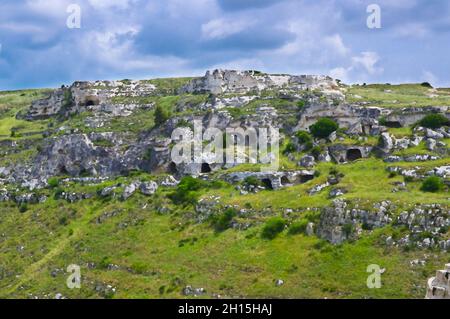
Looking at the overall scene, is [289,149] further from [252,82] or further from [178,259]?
[252,82]

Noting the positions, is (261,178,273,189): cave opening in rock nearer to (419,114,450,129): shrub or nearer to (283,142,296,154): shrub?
(283,142,296,154): shrub

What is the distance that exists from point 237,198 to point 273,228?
889cm

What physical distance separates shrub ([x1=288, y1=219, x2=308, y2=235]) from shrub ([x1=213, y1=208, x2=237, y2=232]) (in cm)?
667

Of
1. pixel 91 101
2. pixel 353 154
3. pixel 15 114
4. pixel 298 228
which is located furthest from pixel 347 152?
pixel 15 114

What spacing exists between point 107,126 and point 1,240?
26.8 meters

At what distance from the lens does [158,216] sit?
63906 millimetres

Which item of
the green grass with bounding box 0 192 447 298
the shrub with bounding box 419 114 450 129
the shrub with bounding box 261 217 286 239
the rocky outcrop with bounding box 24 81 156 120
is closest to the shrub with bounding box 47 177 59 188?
the green grass with bounding box 0 192 447 298

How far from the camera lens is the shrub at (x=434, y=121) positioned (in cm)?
6981

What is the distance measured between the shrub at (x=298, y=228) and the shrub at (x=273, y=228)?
870 mm

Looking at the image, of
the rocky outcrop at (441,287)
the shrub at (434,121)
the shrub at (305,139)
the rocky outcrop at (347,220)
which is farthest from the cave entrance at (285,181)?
the rocky outcrop at (441,287)

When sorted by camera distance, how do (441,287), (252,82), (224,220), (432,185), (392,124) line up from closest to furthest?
(441,287) < (432,185) < (224,220) < (392,124) < (252,82)

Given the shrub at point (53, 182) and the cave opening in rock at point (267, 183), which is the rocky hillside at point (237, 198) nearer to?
the cave opening in rock at point (267, 183)

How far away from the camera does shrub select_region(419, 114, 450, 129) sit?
229 ft

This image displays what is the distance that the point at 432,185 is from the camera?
174ft
